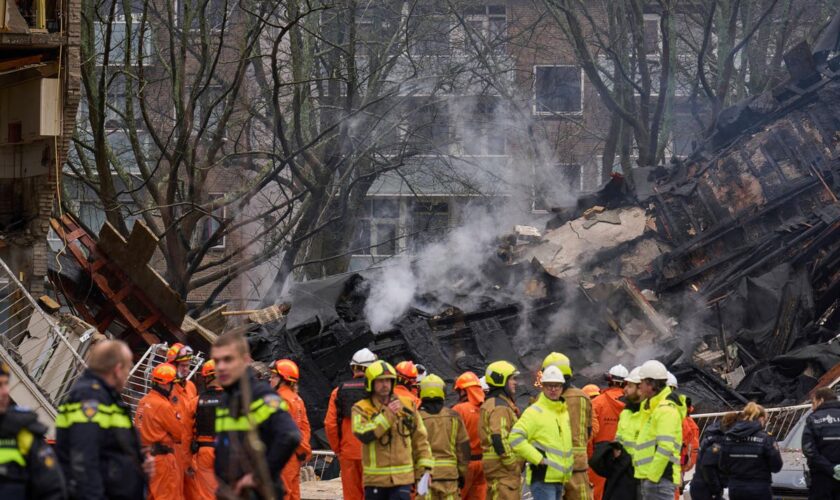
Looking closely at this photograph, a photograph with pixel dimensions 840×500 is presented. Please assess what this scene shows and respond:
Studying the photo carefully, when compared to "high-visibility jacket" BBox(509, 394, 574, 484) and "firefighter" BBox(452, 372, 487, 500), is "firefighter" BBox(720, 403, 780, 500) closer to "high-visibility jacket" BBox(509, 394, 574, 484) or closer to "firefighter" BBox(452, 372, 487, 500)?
"high-visibility jacket" BBox(509, 394, 574, 484)

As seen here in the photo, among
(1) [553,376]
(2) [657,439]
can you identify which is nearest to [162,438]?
(1) [553,376]

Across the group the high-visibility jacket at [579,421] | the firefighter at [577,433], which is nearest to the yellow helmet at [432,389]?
the firefighter at [577,433]

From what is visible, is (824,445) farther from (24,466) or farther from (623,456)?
(24,466)

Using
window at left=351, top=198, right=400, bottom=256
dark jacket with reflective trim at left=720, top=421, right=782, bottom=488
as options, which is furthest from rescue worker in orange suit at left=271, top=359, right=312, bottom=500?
window at left=351, top=198, right=400, bottom=256

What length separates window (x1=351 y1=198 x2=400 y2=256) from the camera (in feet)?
101

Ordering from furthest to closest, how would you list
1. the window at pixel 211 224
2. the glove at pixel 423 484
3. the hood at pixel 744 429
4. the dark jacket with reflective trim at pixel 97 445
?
the window at pixel 211 224 < the hood at pixel 744 429 < the glove at pixel 423 484 < the dark jacket with reflective trim at pixel 97 445

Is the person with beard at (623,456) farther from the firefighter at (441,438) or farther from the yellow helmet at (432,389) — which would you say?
Answer: the yellow helmet at (432,389)

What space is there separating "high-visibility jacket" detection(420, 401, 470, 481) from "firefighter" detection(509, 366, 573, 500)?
69 centimetres

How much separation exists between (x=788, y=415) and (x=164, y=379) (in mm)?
8240

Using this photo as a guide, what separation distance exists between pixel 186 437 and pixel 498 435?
283 centimetres

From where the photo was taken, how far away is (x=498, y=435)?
9.75 m

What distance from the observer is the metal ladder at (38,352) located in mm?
12266

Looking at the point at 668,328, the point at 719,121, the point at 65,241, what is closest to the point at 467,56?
the point at 719,121

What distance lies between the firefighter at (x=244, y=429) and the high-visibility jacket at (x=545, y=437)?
337 cm
